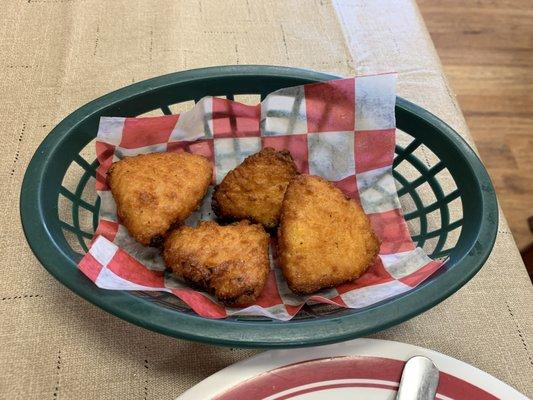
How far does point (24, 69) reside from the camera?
1.02 metres

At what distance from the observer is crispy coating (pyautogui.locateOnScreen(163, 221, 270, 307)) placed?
0.65 metres

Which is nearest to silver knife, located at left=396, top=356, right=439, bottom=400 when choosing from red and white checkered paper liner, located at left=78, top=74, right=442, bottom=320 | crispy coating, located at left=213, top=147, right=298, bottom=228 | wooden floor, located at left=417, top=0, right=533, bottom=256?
red and white checkered paper liner, located at left=78, top=74, right=442, bottom=320

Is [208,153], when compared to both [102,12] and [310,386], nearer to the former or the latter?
[310,386]

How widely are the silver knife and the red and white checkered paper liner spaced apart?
0.11 metres

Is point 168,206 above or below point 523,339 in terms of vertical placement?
above

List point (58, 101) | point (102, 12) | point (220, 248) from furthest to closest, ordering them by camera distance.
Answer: point (102, 12) → point (58, 101) → point (220, 248)

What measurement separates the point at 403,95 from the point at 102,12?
0.68m

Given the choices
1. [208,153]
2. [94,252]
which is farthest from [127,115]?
[94,252]

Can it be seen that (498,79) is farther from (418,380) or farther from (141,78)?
(418,380)

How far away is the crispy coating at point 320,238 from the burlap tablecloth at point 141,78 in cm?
11

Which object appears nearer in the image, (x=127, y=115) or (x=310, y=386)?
(x=310, y=386)

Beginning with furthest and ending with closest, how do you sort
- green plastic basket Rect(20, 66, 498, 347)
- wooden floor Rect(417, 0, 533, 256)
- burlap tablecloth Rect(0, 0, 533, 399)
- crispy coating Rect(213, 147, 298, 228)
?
wooden floor Rect(417, 0, 533, 256)
crispy coating Rect(213, 147, 298, 228)
burlap tablecloth Rect(0, 0, 533, 399)
green plastic basket Rect(20, 66, 498, 347)

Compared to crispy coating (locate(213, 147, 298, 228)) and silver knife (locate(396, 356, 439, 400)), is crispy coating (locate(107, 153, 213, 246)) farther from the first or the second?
silver knife (locate(396, 356, 439, 400))

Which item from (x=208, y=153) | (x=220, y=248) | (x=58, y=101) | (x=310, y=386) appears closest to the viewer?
(x=310, y=386)
